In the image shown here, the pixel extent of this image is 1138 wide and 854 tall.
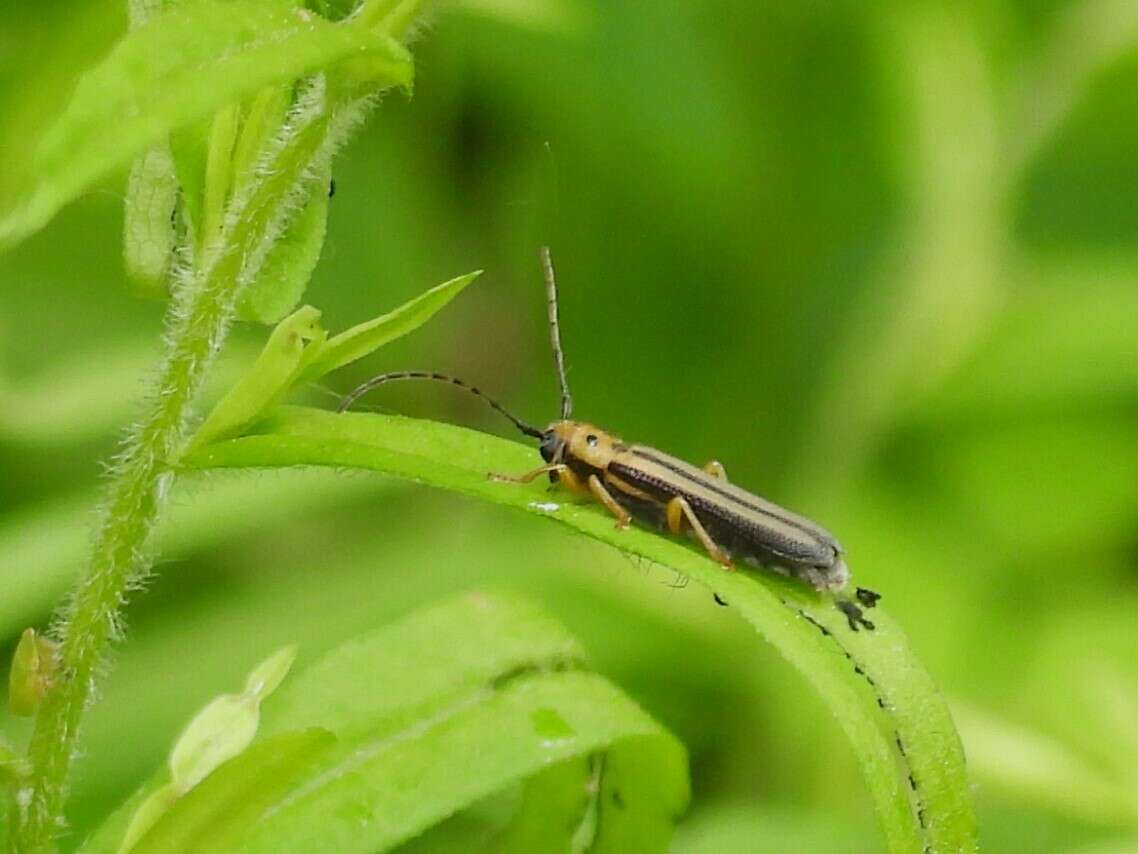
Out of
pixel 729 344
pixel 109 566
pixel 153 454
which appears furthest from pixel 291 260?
pixel 729 344

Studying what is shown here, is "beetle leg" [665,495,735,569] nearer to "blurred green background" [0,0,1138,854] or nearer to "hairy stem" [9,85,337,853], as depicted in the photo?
"hairy stem" [9,85,337,853]

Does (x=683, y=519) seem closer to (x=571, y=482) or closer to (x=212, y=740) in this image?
(x=571, y=482)

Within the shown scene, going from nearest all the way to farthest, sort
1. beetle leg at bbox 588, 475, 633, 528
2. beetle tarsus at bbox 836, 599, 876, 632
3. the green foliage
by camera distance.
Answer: the green foliage → beetle tarsus at bbox 836, 599, 876, 632 → beetle leg at bbox 588, 475, 633, 528

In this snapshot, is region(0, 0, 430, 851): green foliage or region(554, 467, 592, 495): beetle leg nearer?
region(0, 0, 430, 851): green foliage

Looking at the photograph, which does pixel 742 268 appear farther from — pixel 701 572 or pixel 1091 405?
pixel 701 572

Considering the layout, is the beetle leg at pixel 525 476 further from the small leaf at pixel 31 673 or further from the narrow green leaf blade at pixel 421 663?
the small leaf at pixel 31 673

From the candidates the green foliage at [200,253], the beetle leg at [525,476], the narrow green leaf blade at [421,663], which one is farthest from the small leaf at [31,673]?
the beetle leg at [525,476]

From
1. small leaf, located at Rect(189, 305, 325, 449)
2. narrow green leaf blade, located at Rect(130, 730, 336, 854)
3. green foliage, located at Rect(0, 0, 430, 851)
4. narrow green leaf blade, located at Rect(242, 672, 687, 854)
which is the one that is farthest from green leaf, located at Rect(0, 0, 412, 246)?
narrow green leaf blade, located at Rect(242, 672, 687, 854)
